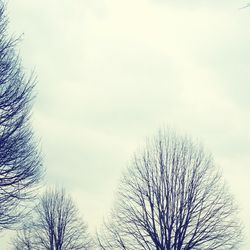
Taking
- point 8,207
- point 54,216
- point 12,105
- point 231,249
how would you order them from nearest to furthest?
point 12,105, point 8,207, point 231,249, point 54,216

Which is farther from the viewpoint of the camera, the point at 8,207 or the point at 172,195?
the point at 172,195

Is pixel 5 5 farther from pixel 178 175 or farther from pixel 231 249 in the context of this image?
pixel 231 249

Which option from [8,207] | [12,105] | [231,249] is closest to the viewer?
[12,105]

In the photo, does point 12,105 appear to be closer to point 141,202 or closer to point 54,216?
point 141,202

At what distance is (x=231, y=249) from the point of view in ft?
81.4

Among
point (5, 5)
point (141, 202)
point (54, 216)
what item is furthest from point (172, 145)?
point (54, 216)

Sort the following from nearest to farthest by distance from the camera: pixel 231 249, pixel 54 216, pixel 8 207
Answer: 1. pixel 8 207
2. pixel 231 249
3. pixel 54 216

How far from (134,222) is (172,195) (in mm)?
2803

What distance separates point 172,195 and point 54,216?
22.9 metres

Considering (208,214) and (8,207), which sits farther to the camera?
(208,214)

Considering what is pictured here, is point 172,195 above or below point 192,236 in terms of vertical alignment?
above

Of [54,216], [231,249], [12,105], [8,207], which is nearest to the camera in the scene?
[12,105]

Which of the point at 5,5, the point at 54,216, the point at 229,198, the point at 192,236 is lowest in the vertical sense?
the point at 192,236

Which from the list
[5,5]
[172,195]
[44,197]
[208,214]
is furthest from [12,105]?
[44,197]
